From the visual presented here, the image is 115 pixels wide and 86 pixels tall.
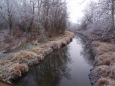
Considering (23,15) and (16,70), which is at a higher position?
(23,15)

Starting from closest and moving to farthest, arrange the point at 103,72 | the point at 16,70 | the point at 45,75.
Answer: the point at 103,72 → the point at 16,70 → the point at 45,75

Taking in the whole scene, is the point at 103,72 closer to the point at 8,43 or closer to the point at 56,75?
the point at 56,75

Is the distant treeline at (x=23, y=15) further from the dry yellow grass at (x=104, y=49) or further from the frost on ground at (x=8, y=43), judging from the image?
the dry yellow grass at (x=104, y=49)

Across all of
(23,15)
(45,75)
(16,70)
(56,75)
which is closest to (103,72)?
(56,75)

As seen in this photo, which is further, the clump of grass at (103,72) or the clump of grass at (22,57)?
the clump of grass at (22,57)

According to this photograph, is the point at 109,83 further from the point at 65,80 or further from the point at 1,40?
the point at 1,40

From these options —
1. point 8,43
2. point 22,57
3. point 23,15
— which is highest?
point 23,15

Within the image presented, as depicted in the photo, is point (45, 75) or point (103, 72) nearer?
point (103, 72)

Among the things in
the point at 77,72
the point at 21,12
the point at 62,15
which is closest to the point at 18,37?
the point at 21,12

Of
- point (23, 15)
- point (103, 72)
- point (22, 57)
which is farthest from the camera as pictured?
point (23, 15)

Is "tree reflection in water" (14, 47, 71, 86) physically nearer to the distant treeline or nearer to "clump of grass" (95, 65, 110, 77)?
"clump of grass" (95, 65, 110, 77)

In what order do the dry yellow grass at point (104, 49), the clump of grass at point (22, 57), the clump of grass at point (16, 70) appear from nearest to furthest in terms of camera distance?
the clump of grass at point (16, 70)
the clump of grass at point (22, 57)
the dry yellow grass at point (104, 49)

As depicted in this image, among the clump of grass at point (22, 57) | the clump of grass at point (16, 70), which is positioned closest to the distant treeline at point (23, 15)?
the clump of grass at point (22, 57)

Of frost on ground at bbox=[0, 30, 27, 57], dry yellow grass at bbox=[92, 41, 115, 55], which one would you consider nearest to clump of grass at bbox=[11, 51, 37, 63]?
frost on ground at bbox=[0, 30, 27, 57]
